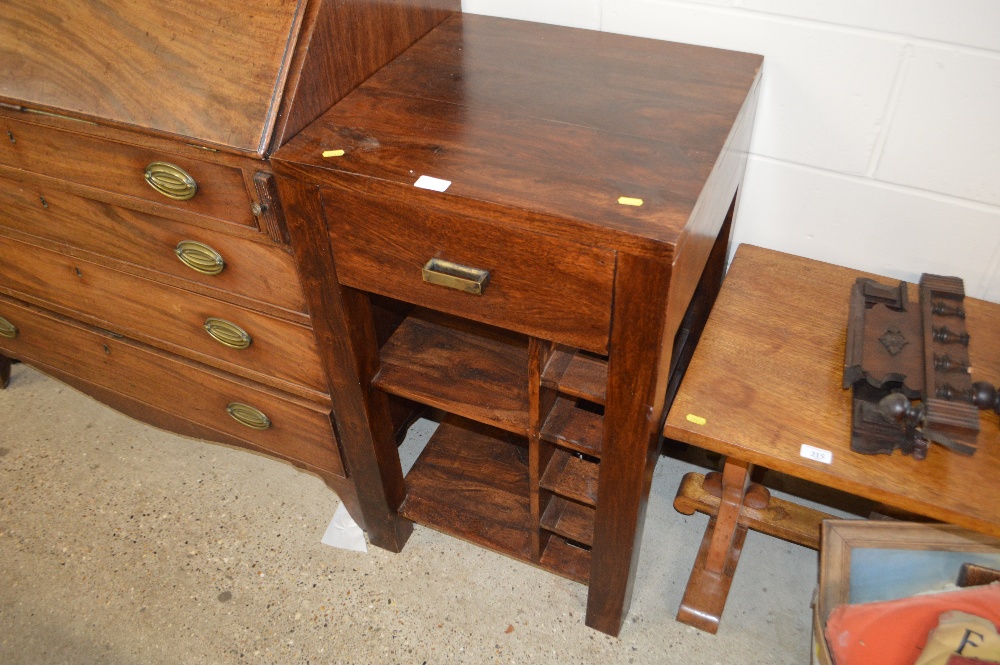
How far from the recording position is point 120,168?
1.29 meters

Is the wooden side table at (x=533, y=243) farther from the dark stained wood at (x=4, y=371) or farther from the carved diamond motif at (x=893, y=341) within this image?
the dark stained wood at (x=4, y=371)

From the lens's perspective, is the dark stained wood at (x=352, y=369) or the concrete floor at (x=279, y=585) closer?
the dark stained wood at (x=352, y=369)

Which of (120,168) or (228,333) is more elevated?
(120,168)

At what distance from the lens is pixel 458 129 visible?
118cm

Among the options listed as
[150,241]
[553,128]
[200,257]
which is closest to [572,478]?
[553,128]

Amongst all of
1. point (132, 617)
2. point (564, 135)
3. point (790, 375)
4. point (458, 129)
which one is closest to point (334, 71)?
point (458, 129)

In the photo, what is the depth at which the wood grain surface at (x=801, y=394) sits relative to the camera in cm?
114

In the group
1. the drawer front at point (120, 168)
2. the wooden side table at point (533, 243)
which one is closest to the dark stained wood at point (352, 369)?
the wooden side table at point (533, 243)

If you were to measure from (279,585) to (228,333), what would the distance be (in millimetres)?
627

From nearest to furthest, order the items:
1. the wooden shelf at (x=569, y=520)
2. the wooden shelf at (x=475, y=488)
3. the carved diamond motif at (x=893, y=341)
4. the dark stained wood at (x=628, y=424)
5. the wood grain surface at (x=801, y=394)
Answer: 1. the dark stained wood at (x=628, y=424)
2. the wood grain surface at (x=801, y=394)
3. the carved diamond motif at (x=893, y=341)
4. the wooden shelf at (x=569, y=520)
5. the wooden shelf at (x=475, y=488)

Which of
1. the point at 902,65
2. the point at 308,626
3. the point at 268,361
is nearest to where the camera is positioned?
the point at 902,65

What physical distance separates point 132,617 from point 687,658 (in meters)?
1.19

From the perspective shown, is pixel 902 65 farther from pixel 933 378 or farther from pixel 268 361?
pixel 268 361

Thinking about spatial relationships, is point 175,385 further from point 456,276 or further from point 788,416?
point 788,416
